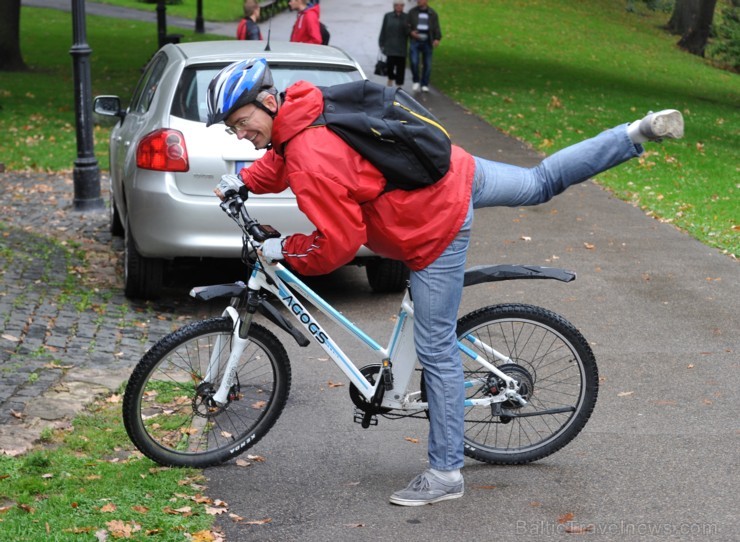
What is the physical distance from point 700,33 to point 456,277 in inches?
1382

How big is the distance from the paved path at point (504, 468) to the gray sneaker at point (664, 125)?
1554mm

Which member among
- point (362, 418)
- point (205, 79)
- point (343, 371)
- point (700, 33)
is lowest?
point (700, 33)

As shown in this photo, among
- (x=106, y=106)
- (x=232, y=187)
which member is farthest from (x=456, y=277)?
(x=106, y=106)

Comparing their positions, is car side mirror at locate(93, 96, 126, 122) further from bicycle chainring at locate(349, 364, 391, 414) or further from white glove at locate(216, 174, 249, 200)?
bicycle chainring at locate(349, 364, 391, 414)

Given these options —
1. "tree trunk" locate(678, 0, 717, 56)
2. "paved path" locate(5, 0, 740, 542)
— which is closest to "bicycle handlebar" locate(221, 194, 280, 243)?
"paved path" locate(5, 0, 740, 542)

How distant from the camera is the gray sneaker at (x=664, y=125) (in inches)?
163

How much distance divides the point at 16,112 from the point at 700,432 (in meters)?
15.2

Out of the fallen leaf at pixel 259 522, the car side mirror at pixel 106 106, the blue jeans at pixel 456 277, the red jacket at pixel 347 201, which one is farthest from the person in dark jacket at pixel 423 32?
the fallen leaf at pixel 259 522

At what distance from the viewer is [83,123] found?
11.4 meters

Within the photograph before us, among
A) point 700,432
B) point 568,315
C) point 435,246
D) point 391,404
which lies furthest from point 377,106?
point 568,315

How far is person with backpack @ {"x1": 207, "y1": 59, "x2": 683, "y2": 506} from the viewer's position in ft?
13.9

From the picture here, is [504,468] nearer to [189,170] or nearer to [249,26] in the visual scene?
[189,170]

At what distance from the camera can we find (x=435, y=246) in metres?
4.46

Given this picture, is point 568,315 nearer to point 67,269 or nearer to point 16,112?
point 67,269
